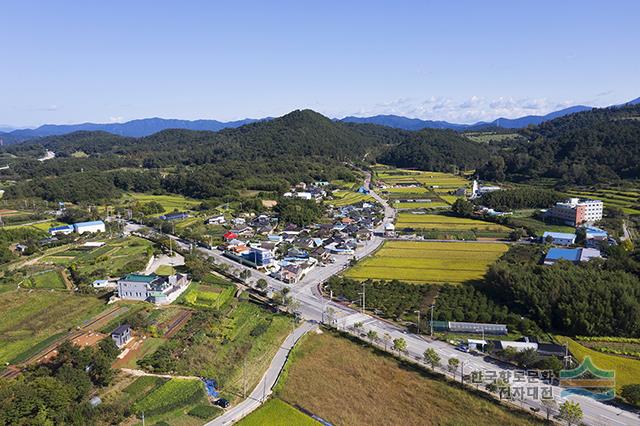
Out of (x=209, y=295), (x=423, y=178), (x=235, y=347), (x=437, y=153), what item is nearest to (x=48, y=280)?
(x=209, y=295)

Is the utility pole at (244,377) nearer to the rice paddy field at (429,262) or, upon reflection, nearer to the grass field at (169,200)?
the rice paddy field at (429,262)

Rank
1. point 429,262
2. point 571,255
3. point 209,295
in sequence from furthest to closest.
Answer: point 429,262 < point 571,255 < point 209,295

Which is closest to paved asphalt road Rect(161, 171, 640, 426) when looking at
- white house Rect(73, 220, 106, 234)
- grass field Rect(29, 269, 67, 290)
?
grass field Rect(29, 269, 67, 290)

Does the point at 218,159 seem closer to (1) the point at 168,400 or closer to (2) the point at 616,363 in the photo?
(1) the point at 168,400

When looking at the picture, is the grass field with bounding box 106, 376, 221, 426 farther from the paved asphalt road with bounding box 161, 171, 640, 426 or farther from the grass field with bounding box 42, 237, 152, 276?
the grass field with bounding box 42, 237, 152, 276

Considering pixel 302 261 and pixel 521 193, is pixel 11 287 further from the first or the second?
pixel 521 193

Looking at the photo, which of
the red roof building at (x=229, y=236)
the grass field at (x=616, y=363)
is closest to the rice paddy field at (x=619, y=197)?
the grass field at (x=616, y=363)
